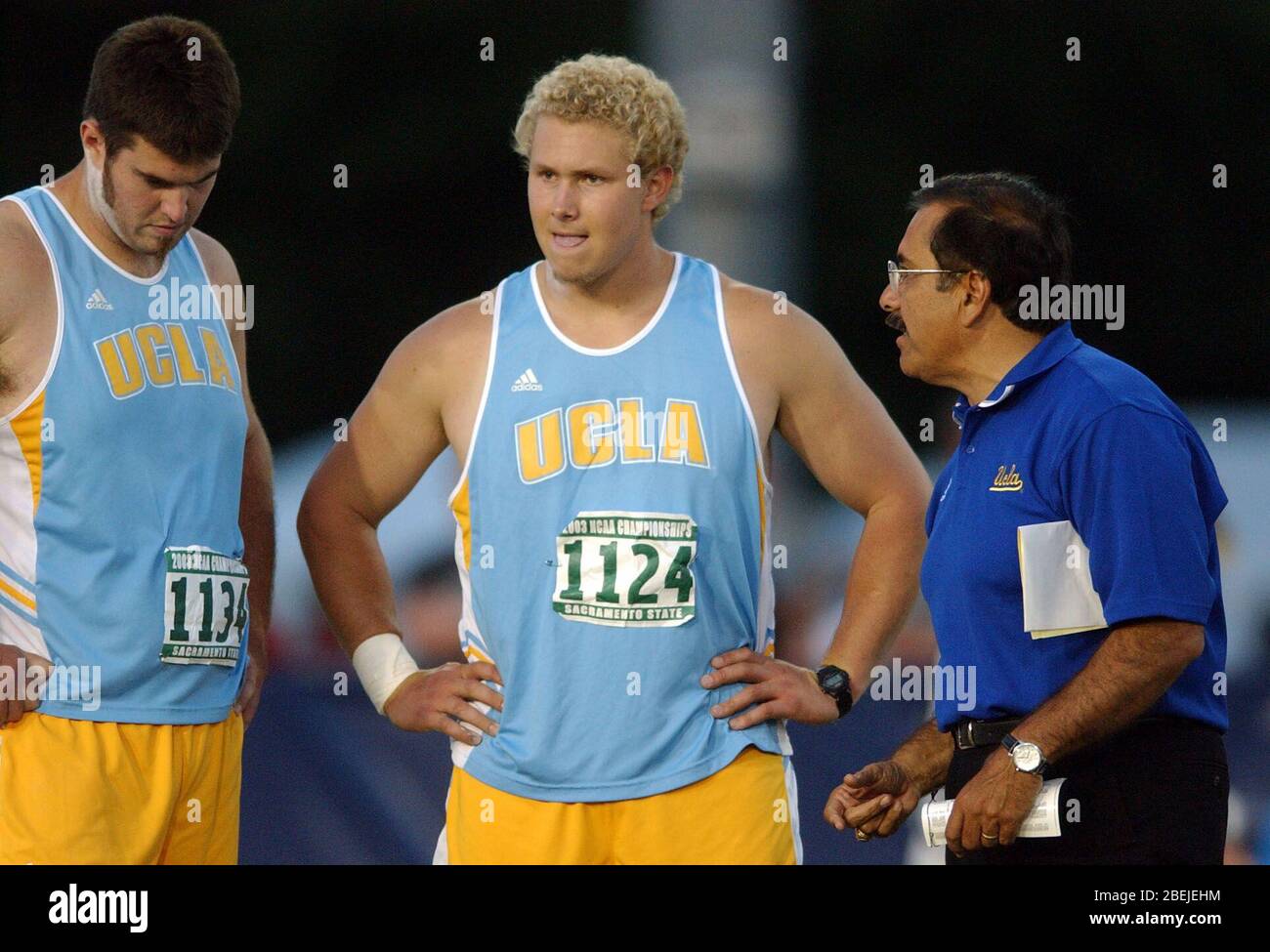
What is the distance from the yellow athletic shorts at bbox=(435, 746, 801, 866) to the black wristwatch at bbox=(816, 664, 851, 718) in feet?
0.96

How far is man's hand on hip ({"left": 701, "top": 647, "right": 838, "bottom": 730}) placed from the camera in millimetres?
3963

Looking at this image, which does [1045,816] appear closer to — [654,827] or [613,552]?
[654,827]

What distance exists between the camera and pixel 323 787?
5.86m

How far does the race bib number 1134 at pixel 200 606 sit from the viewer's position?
396 centimetres

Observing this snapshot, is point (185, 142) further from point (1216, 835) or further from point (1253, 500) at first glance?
point (1253, 500)

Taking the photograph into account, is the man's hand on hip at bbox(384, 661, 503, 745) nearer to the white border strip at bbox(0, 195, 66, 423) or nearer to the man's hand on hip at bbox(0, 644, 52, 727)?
the man's hand on hip at bbox(0, 644, 52, 727)

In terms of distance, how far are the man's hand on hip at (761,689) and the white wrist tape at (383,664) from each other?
0.82 meters

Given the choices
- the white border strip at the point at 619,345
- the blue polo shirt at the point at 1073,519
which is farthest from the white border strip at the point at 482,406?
the blue polo shirt at the point at 1073,519

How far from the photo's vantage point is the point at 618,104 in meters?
4.08

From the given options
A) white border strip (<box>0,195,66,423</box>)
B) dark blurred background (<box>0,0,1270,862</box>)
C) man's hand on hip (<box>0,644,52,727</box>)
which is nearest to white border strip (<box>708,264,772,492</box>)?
white border strip (<box>0,195,66,423</box>)

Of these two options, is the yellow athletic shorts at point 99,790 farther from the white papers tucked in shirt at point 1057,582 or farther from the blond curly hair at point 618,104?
the white papers tucked in shirt at point 1057,582

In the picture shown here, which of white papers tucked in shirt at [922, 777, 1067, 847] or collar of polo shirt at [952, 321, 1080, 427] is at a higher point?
collar of polo shirt at [952, 321, 1080, 427]

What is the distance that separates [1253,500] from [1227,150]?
5.90 ft

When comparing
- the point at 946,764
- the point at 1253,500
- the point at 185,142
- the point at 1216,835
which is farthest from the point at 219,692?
the point at 1253,500
